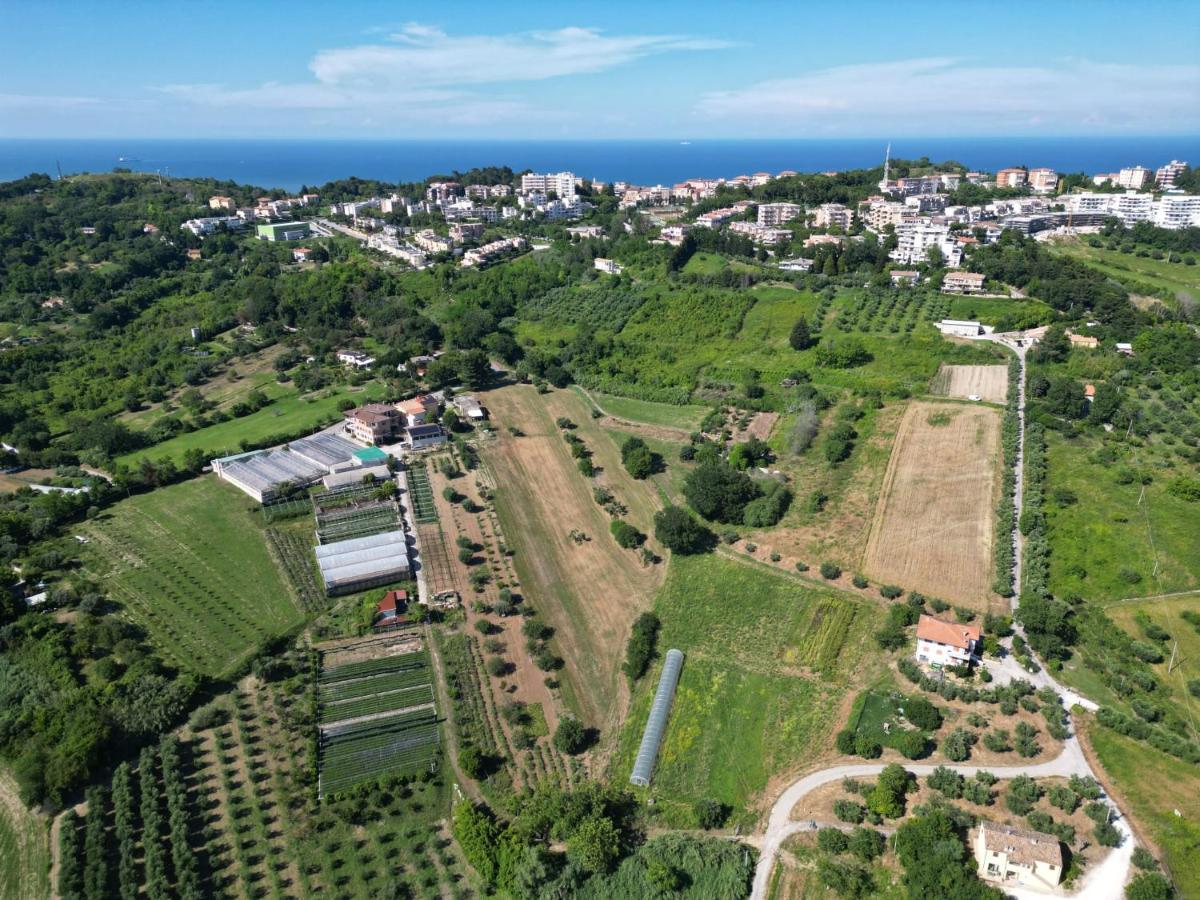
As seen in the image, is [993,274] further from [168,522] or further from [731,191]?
[168,522]

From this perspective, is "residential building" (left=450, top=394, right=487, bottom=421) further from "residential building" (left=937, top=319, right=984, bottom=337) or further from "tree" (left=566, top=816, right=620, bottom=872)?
"residential building" (left=937, top=319, right=984, bottom=337)

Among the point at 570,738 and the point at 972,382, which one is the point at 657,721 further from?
the point at 972,382

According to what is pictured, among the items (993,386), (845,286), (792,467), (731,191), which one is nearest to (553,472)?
(792,467)

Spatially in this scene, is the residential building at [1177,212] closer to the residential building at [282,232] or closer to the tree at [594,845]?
the tree at [594,845]

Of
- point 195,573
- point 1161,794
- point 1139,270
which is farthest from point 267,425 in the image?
point 1139,270

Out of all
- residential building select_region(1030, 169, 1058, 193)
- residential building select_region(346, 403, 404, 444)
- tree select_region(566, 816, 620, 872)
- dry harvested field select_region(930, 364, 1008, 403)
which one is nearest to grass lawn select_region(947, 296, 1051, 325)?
dry harvested field select_region(930, 364, 1008, 403)

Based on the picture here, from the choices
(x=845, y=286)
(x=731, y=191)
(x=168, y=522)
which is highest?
(x=731, y=191)
